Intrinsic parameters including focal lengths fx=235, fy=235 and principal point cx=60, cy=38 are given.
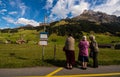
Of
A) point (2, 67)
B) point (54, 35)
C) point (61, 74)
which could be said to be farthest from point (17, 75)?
point (54, 35)

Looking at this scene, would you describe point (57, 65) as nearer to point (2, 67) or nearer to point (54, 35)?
point (2, 67)

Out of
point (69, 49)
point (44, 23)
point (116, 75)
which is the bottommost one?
point (116, 75)

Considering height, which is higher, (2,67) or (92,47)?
(92,47)

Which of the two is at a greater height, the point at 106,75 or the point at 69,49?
the point at 69,49

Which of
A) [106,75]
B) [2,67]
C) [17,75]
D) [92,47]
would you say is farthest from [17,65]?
[106,75]

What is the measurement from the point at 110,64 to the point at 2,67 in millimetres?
6825

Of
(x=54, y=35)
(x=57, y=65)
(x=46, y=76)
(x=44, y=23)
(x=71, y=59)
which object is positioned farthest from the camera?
(x=54, y=35)

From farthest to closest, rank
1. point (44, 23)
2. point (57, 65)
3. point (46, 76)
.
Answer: point (44, 23) → point (57, 65) → point (46, 76)

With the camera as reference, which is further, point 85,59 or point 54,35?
point 54,35

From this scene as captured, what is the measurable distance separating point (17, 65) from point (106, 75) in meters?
5.67

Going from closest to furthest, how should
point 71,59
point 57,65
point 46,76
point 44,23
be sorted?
point 46,76
point 71,59
point 57,65
point 44,23

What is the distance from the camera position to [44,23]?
17.1 meters

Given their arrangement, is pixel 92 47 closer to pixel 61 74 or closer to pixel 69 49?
pixel 69 49

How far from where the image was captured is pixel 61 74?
37.2ft
